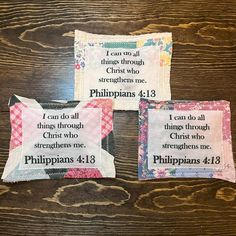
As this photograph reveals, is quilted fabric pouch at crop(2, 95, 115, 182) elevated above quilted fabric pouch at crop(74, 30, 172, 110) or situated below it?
below

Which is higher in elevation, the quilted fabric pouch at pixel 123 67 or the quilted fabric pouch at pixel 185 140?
the quilted fabric pouch at pixel 123 67

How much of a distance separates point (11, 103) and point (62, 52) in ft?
0.52

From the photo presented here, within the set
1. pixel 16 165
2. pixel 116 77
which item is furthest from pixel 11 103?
pixel 116 77

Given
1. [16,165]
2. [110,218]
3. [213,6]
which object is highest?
[213,6]

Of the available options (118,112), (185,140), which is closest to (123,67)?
(118,112)

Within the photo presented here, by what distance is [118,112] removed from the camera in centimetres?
89

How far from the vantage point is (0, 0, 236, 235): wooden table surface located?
84 cm

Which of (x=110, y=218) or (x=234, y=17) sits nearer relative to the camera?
(x=110, y=218)

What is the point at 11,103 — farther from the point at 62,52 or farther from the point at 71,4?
the point at 71,4

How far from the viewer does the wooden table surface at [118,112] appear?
33.2 inches

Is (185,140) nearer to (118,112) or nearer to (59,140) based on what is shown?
(118,112)

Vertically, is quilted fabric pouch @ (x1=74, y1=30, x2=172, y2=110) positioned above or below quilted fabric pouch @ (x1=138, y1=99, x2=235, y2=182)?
above

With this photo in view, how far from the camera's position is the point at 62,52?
0.92 meters

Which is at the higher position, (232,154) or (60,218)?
(232,154)
